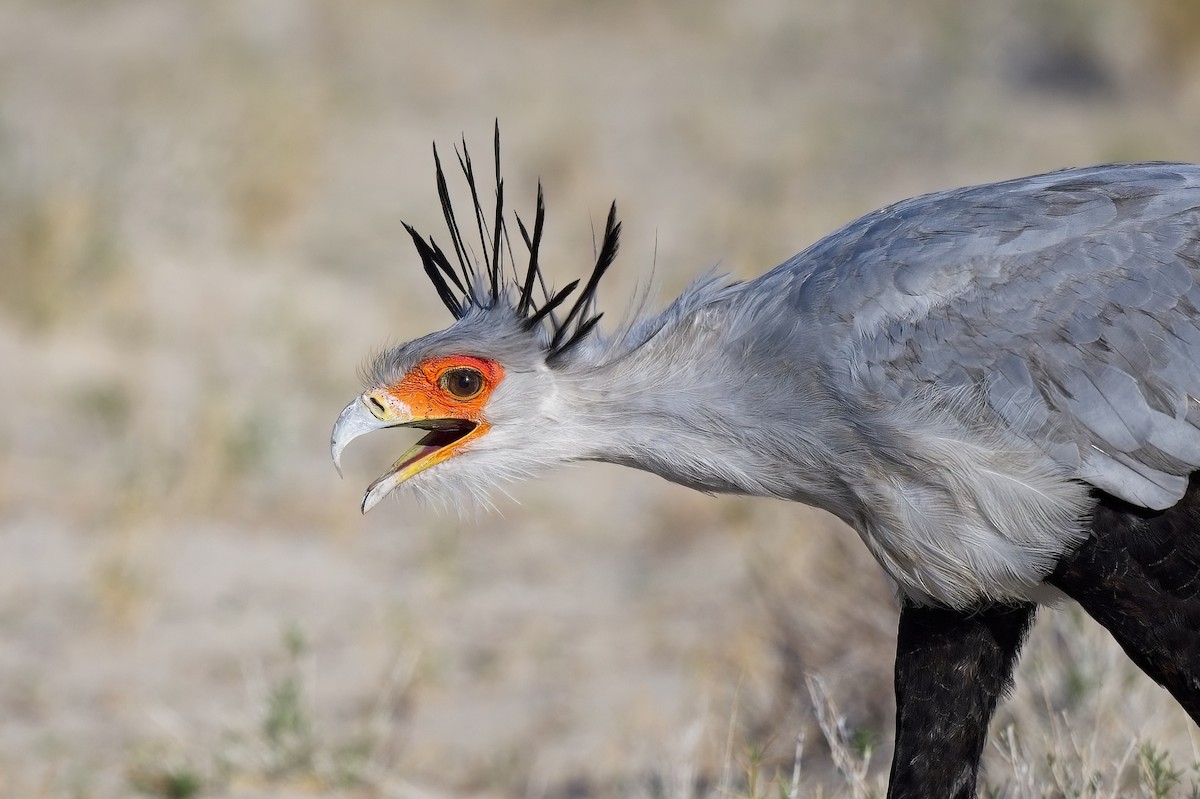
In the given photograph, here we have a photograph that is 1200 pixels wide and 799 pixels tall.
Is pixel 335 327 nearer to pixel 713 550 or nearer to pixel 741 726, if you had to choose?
pixel 713 550

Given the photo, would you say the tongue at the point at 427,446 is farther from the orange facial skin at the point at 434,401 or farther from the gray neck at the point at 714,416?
the gray neck at the point at 714,416

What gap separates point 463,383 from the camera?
3.38 meters

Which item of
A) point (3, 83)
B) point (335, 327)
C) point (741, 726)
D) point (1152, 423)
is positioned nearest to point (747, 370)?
point (1152, 423)

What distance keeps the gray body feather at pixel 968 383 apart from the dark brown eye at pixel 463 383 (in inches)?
14.4

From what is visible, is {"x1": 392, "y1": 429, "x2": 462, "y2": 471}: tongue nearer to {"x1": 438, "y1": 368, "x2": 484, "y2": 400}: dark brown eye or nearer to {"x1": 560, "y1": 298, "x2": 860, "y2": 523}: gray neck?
{"x1": 438, "y1": 368, "x2": 484, "y2": 400}: dark brown eye

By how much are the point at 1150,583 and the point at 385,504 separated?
18.2 ft

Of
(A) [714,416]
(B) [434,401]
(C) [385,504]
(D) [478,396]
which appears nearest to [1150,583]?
(A) [714,416]

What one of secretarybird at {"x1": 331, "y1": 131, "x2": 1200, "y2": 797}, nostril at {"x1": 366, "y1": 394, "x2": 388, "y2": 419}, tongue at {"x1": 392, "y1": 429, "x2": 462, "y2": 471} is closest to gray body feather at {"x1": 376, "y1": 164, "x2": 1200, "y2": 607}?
→ secretarybird at {"x1": 331, "y1": 131, "x2": 1200, "y2": 797}

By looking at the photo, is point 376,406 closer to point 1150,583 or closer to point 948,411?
point 948,411

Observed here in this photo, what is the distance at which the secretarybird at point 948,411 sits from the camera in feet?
9.50

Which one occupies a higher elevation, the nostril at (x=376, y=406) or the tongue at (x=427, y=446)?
the nostril at (x=376, y=406)

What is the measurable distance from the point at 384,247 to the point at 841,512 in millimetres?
8566

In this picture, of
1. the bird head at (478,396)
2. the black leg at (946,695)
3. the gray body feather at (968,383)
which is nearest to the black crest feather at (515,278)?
the bird head at (478,396)

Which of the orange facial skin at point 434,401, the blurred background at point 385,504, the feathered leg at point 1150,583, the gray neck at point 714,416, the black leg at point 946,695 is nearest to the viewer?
the feathered leg at point 1150,583
